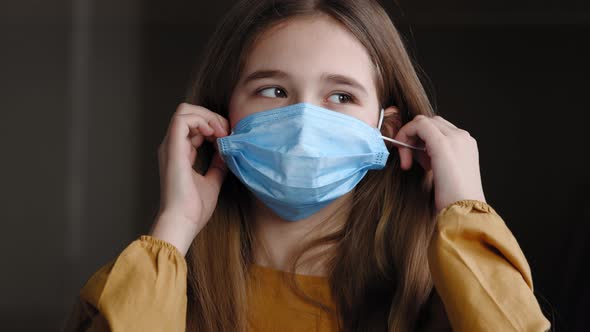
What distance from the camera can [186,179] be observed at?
1.58m

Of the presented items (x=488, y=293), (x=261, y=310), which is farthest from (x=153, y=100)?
(x=488, y=293)

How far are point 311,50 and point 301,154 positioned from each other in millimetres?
213

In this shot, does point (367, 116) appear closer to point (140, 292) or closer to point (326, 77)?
point (326, 77)

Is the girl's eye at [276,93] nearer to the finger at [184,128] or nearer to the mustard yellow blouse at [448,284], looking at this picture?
the finger at [184,128]

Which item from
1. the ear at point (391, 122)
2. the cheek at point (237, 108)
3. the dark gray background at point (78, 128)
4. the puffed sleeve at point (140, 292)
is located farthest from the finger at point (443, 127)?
the dark gray background at point (78, 128)

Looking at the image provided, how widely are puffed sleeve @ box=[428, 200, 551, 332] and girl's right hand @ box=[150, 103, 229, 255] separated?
45 centimetres

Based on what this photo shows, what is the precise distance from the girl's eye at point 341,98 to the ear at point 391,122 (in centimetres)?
11

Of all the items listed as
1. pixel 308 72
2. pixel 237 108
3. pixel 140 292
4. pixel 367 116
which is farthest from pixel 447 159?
pixel 140 292

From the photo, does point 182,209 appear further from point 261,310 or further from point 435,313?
point 435,313

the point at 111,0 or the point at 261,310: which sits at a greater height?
the point at 111,0

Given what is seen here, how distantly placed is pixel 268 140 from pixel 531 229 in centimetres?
169

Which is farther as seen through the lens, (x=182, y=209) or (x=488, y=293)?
(x=182, y=209)

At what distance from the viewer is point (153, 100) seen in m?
3.46

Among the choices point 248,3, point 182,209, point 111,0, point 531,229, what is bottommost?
point 531,229
